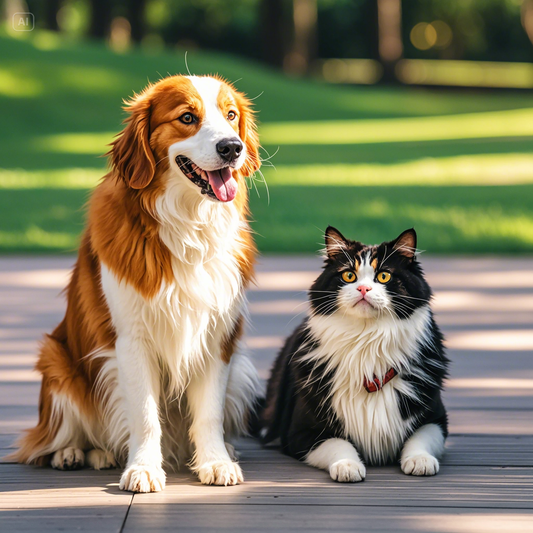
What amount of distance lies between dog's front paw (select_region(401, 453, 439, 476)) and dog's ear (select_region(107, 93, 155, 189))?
1.53 m

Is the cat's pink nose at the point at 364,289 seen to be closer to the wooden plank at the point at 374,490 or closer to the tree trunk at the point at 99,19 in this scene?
the wooden plank at the point at 374,490

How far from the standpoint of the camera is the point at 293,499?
3180 mm

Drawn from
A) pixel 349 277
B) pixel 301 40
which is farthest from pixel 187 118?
pixel 301 40

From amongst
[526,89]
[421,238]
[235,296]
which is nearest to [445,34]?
[526,89]

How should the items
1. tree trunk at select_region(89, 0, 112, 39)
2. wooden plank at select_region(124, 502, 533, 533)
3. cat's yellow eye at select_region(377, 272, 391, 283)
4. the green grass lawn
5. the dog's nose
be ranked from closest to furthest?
1. wooden plank at select_region(124, 502, 533, 533)
2. the dog's nose
3. cat's yellow eye at select_region(377, 272, 391, 283)
4. the green grass lawn
5. tree trunk at select_region(89, 0, 112, 39)

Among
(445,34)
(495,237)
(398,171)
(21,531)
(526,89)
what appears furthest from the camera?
(445,34)

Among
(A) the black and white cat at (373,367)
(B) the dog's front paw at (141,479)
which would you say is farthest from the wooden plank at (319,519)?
Answer: (A) the black and white cat at (373,367)

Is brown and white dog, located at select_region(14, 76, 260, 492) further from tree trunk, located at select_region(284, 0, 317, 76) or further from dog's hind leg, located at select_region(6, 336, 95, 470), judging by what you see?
tree trunk, located at select_region(284, 0, 317, 76)

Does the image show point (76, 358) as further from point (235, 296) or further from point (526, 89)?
point (526, 89)

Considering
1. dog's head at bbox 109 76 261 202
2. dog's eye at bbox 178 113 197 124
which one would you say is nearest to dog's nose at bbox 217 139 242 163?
dog's head at bbox 109 76 261 202

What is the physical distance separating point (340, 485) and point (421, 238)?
6.18 metres

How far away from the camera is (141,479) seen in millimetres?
3275

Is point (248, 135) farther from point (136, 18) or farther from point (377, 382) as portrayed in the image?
point (136, 18)

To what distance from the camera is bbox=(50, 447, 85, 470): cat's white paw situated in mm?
3570
